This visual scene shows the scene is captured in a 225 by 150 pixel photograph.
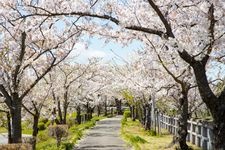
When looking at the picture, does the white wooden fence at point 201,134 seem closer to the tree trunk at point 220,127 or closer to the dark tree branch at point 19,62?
the tree trunk at point 220,127

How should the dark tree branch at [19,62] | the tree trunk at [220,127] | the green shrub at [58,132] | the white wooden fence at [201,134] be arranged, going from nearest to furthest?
the tree trunk at [220,127]
the dark tree branch at [19,62]
the white wooden fence at [201,134]
the green shrub at [58,132]

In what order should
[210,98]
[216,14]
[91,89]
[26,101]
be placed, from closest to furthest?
[210,98] < [216,14] < [26,101] < [91,89]

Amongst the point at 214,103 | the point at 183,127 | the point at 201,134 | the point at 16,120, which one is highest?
the point at 214,103

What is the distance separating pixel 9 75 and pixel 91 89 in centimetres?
4043

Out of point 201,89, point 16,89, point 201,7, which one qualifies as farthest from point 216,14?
point 16,89

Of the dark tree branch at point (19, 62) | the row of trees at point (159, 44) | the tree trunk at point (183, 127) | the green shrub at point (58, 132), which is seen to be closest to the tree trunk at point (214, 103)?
the row of trees at point (159, 44)

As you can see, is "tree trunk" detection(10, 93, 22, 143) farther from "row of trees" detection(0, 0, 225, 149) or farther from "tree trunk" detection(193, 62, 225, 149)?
"tree trunk" detection(193, 62, 225, 149)

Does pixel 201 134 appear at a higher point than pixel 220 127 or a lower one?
lower

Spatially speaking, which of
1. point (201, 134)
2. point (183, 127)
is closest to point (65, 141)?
point (183, 127)

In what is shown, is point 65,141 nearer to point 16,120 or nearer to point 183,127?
point 16,120

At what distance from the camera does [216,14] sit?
33.7 ft

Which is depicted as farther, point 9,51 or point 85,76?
point 85,76

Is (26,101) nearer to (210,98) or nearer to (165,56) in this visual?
(165,56)

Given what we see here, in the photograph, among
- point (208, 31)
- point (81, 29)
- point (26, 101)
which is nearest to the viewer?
point (208, 31)
